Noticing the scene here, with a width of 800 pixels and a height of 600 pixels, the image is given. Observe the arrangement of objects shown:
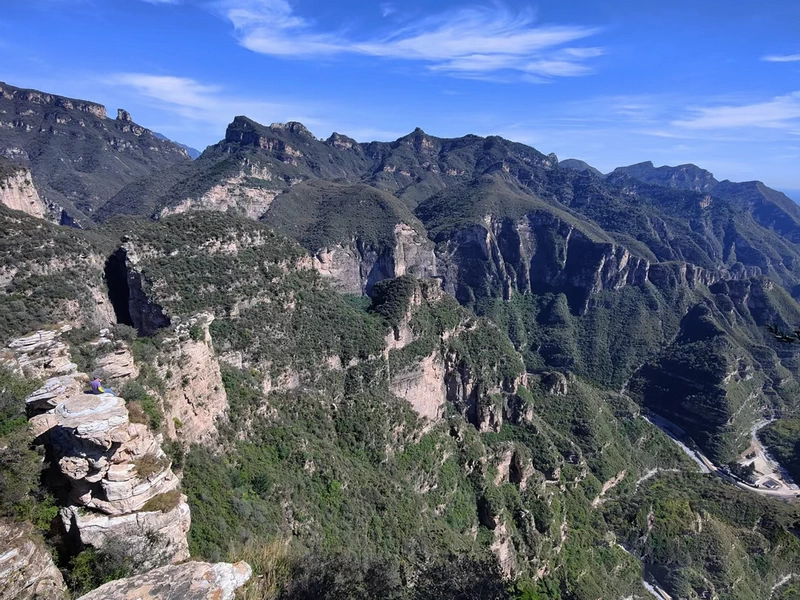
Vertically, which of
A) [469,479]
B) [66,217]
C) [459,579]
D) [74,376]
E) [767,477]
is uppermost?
[66,217]

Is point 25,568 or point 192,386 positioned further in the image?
point 192,386

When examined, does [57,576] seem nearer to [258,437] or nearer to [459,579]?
[459,579]

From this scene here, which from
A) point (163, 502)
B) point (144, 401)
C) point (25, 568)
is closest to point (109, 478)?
point (163, 502)

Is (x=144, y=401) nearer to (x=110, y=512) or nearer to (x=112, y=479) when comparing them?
(x=112, y=479)

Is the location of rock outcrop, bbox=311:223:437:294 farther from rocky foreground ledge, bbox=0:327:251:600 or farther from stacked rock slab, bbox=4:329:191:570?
rocky foreground ledge, bbox=0:327:251:600

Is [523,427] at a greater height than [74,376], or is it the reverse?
[74,376]

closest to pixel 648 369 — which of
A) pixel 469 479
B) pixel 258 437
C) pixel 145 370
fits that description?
pixel 469 479

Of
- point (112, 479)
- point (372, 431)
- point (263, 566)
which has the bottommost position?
point (372, 431)
